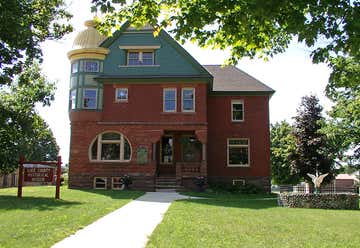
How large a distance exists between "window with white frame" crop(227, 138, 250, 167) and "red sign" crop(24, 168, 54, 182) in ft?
47.8

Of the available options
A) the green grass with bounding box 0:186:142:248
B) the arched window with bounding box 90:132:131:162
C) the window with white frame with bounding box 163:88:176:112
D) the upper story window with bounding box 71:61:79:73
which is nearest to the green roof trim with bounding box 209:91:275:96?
the window with white frame with bounding box 163:88:176:112

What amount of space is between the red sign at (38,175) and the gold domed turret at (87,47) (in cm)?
1118

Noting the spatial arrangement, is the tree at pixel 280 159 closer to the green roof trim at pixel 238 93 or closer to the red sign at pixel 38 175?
the green roof trim at pixel 238 93

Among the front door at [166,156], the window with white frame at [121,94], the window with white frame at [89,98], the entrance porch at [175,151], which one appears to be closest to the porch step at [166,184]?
the entrance porch at [175,151]

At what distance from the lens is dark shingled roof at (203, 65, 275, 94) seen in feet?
99.9

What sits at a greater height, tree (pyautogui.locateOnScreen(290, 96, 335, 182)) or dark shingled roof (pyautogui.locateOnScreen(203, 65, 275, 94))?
dark shingled roof (pyautogui.locateOnScreen(203, 65, 275, 94))

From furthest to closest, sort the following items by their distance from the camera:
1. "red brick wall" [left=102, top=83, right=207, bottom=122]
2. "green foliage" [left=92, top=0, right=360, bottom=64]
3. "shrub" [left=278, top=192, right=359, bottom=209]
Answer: "red brick wall" [left=102, top=83, right=207, bottom=122] < "shrub" [left=278, top=192, right=359, bottom=209] < "green foliage" [left=92, top=0, right=360, bottom=64]

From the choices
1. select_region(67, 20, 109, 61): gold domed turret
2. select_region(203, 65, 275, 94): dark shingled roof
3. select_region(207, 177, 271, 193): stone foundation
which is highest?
select_region(67, 20, 109, 61): gold domed turret

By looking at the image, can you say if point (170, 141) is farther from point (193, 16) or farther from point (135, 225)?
point (193, 16)

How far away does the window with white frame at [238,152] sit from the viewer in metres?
29.7

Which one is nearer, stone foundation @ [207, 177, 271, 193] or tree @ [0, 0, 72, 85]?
tree @ [0, 0, 72, 85]

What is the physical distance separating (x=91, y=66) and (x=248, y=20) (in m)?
22.1

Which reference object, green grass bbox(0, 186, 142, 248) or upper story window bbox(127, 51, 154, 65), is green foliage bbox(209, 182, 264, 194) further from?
green grass bbox(0, 186, 142, 248)

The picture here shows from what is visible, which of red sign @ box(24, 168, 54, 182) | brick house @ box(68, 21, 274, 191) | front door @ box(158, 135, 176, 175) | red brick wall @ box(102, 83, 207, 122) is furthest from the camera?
front door @ box(158, 135, 176, 175)
